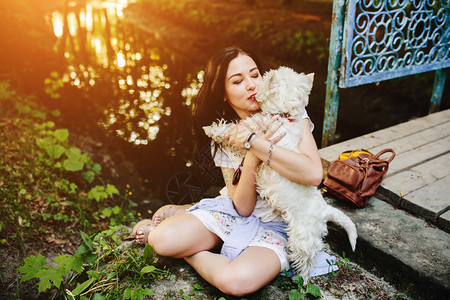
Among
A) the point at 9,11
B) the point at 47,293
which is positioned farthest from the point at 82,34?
the point at 47,293

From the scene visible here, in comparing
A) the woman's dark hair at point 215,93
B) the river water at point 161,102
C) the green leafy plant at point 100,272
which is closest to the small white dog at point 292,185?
the woman's dark hair at point 215,93

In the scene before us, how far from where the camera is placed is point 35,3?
5.75 m

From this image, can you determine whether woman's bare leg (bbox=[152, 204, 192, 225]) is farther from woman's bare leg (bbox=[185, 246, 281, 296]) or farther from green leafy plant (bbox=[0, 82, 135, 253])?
green leafy plant (bbox=[0, 82, 135, 253])

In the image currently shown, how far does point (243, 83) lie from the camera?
2256 millimetres

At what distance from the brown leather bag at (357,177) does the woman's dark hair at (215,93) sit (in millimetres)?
922

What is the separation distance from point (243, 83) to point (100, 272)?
5.41 feet

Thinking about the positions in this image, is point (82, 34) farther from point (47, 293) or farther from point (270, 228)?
point (270, 228)

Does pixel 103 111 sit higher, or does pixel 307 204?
pixel 307 204

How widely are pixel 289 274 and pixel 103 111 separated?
555 cm

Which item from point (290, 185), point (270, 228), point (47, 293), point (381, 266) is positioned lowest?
point (47, 293)

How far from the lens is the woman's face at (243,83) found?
7.33 feet

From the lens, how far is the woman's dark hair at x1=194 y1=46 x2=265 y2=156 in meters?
2.31

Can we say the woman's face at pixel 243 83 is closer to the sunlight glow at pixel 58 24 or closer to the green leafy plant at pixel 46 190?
the green leafy plant at pixel 46 190

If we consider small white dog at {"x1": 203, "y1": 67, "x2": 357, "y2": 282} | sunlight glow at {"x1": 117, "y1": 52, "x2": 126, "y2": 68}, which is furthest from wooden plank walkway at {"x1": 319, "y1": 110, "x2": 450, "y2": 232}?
sunlight glow at {"x1": 117, "y1": 52, "x2": 126, "y2": 68}
